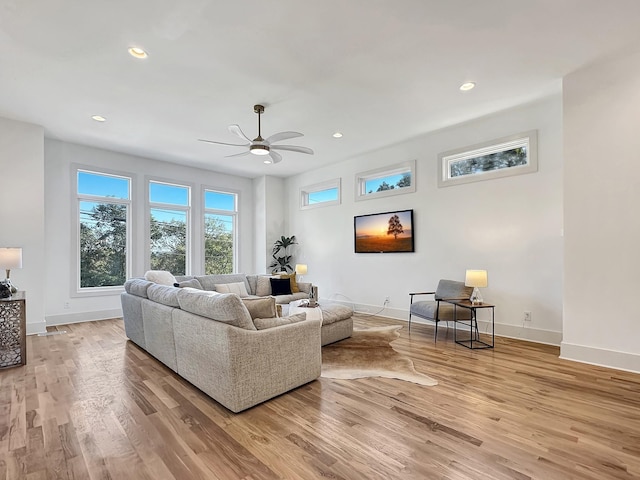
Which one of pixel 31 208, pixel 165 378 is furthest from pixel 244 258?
pixel 165 378

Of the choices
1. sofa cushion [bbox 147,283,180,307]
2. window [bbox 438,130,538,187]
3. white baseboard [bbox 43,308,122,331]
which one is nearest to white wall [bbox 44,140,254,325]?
white baseboard [bbox 43,308,122,331]

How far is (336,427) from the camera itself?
234 cm

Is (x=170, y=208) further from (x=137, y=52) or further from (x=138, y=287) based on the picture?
(x=137, y=52)

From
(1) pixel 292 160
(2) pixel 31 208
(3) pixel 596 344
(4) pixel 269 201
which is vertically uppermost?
(1) pixel 292 160

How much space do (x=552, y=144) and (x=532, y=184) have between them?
57cm

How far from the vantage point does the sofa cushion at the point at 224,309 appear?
2.62m

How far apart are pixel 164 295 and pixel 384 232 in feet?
13.6

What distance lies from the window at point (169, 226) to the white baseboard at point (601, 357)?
7.11m

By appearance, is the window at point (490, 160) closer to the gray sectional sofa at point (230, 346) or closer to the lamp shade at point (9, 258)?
the gray sectional sofa at point (230, 346)

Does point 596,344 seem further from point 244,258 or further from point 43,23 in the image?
point 244,258

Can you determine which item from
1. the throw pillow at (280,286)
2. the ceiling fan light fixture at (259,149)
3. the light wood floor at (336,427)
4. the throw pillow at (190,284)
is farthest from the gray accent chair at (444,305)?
the throw pillow at (190,284)

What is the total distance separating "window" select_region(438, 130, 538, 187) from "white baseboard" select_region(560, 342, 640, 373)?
2414 millimetres

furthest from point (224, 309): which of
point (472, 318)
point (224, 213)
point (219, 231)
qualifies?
point (224, 213)

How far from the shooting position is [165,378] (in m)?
3.28
